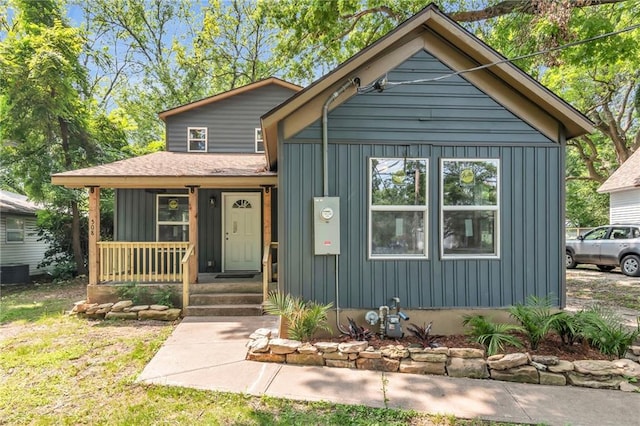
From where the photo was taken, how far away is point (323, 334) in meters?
4.92

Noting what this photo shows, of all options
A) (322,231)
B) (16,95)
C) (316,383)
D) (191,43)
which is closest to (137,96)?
(191,43)

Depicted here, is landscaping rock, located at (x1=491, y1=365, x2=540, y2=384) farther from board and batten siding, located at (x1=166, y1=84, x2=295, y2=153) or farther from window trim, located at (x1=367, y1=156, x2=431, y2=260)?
board and batten siding, located at (x1=166, y1=84, x2=295, y2=153)

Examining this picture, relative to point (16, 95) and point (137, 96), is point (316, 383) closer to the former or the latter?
point (16, 95)

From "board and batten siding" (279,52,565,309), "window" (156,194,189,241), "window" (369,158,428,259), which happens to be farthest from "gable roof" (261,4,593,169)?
"window" (156,194,189,241)

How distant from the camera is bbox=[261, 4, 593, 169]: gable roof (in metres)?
4.77

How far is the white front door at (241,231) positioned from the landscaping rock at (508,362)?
246 inches

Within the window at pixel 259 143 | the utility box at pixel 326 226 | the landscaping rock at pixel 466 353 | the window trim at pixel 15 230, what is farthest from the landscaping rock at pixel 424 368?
the window trim at pixel 15 230

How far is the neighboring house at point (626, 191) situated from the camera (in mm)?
13500

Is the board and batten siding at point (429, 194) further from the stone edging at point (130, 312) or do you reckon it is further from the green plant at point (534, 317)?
the stone edging at point (130, 312)

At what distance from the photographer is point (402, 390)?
11.7 feet

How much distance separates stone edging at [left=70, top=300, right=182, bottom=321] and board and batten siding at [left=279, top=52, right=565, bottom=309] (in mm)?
2817

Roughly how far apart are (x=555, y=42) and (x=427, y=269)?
631cm

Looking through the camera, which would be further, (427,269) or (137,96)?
(137,96)

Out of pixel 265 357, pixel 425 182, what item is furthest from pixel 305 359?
pixel 425 182
